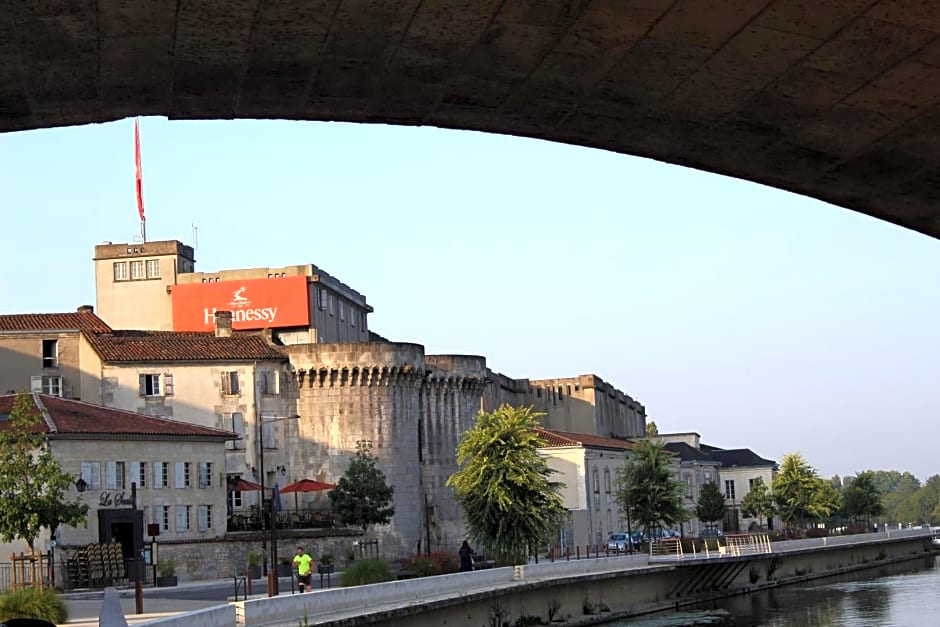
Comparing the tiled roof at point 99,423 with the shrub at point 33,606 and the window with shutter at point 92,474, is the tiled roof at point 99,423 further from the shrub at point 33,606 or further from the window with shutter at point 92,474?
the shrub at point 33,606

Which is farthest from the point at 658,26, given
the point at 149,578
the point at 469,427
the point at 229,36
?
the point at 469,427

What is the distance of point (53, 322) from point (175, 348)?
714cm

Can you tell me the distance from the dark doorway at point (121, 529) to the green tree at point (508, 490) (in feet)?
→ 46.2

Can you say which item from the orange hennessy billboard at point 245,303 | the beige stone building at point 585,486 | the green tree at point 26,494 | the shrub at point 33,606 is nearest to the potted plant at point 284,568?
the green tree at point 26,494

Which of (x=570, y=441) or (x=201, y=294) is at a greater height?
(x=201, y=294)

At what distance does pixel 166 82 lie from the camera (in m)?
6.23

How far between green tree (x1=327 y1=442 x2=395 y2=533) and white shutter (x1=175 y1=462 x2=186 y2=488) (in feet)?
34.6

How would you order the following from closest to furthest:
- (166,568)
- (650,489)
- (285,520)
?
1. (166,568)
2. (285,520)
3. (650,489)

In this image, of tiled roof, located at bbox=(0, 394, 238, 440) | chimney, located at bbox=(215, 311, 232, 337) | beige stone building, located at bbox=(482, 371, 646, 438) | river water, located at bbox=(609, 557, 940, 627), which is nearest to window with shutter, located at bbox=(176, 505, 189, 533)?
tiled roof, located at bbox=(0, 394, 238, 440)

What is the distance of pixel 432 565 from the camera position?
56.1m

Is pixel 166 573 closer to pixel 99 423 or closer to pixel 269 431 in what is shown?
pixel 99 423

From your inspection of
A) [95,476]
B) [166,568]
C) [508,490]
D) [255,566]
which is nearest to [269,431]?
[255,566]

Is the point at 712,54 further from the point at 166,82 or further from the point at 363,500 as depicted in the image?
the point at 363,500

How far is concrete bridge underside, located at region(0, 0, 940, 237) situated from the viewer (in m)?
5.66
